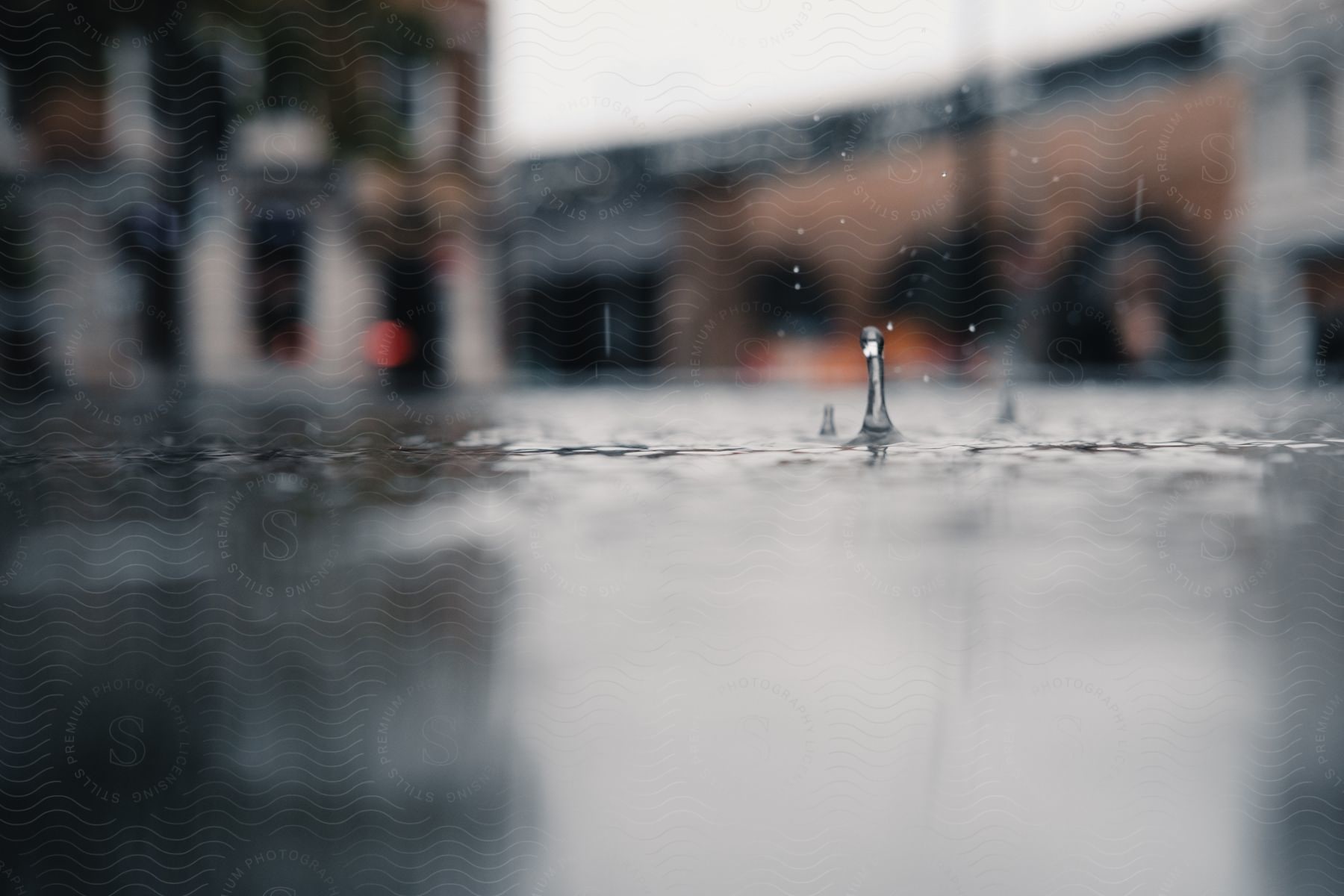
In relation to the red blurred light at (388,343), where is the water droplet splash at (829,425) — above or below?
below

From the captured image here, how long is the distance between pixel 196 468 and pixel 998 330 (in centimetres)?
692

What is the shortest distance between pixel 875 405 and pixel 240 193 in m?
7.34

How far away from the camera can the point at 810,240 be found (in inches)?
352

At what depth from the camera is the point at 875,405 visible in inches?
177

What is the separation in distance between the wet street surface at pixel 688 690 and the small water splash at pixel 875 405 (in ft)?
0.41

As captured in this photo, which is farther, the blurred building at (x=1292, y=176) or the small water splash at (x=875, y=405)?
the blurred building at (x=1292, y=176)

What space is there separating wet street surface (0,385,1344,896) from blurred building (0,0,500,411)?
139 inches

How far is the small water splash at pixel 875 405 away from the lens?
4.34 meters

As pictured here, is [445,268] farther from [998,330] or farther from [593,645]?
[593,645]

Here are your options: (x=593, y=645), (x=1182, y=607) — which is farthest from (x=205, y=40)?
(x=1182, y=607)
